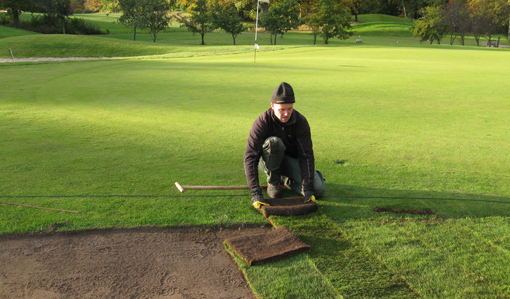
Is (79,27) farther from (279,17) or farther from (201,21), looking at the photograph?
(279,17)

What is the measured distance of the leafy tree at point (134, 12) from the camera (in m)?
37.5

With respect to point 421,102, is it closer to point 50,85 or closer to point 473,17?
point 50,85

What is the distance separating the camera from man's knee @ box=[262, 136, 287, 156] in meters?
3.96

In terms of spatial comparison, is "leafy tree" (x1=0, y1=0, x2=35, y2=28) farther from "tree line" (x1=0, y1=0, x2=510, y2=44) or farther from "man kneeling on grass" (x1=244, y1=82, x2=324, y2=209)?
"man kneeling on grass" (x1=244, y1=82, x2=324, y2=209)

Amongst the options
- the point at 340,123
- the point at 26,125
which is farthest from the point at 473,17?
the point at 26,125

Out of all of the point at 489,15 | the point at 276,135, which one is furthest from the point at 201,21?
the point at 276,135

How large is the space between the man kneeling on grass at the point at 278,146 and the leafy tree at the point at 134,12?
121ft

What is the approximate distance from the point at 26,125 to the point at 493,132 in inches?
306

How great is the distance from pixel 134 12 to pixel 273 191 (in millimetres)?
39422

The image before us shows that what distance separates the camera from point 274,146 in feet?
13.0

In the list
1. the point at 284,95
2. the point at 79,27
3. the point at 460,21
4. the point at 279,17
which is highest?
the point at 460,21

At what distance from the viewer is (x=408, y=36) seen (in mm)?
49156

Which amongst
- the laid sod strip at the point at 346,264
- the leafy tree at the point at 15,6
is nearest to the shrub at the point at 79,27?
the leafy tree at the point at 15,6

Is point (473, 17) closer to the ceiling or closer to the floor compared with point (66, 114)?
closer to the ceiling
